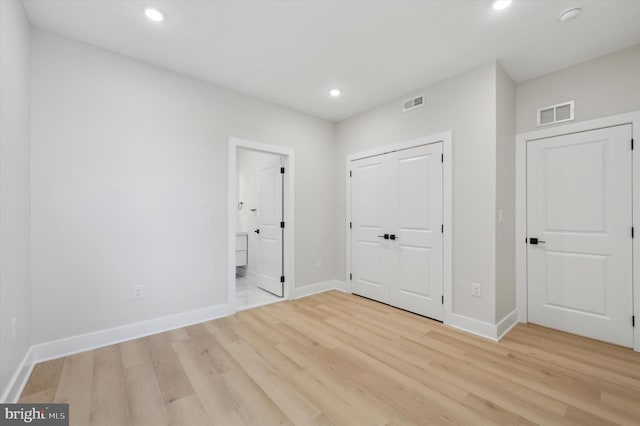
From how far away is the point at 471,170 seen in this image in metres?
2.88

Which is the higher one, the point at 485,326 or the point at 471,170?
the point at 471,170

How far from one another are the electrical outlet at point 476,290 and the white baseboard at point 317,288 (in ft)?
6.45

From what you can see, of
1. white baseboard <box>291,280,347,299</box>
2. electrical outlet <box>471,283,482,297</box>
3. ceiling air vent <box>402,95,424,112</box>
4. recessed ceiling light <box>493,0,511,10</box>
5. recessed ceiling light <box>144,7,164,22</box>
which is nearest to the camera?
recessed ceiling light <box>493,0,511,10</box>

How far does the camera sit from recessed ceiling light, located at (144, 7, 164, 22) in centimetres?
209

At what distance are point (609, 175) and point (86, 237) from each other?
503 centimetres

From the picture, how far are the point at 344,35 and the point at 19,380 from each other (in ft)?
11.9

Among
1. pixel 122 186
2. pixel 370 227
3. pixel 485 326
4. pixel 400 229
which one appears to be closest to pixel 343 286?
pixel 370 227

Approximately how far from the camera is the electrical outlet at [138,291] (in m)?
2.69

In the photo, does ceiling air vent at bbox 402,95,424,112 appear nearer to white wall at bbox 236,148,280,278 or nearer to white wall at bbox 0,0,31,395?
white wall at bbox 236,148,280,278

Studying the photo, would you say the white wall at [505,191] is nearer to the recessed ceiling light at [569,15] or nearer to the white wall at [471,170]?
the white wall at [471,170]

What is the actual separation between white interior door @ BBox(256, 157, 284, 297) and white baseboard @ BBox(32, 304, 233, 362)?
3.23 feet

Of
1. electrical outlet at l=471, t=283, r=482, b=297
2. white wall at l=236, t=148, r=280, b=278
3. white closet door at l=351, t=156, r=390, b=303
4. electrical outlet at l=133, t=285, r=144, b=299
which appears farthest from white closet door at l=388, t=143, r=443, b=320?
electrical outlet at l=133, t=285, r=144, b=299

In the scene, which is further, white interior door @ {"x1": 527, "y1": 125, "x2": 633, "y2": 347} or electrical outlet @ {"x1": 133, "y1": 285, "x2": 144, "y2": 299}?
electrical outlet @ {"x1": 133, "y1": 285, "x2": 144, "y2": 299}

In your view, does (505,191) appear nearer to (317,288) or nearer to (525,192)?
(525,192)
